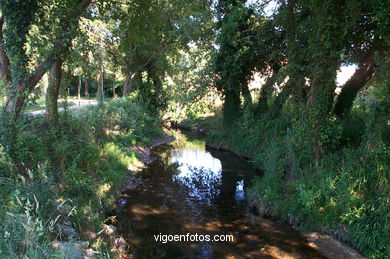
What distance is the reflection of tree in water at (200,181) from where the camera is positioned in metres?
11.1

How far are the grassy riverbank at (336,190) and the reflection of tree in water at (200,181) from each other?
1.64m

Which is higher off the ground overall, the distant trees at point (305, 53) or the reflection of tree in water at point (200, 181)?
the distant trees at point (305, 53)

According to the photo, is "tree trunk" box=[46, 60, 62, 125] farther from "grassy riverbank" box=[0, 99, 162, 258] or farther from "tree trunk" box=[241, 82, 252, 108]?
"tree trunk" box=[241, 82, 252, 108]

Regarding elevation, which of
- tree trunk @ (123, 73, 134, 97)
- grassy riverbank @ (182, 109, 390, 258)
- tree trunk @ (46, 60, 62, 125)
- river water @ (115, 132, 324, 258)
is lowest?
river water @ (115, 132, 324, 258)

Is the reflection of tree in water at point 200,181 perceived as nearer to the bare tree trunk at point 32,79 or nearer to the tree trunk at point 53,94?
the tree trunk at point 53,94

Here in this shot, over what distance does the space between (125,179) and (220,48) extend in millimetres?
9955

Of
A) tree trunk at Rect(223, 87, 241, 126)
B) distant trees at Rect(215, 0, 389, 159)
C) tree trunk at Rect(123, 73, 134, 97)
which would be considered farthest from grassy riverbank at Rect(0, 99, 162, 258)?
tree trunk at Rect(123, 73, 134, 97)

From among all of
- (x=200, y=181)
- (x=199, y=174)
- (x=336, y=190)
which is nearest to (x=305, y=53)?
(x=336, y=190)

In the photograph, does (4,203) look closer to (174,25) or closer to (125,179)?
(125,179)

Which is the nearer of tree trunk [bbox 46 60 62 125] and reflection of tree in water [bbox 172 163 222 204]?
tree trunk [bbox 46 60 62 125]

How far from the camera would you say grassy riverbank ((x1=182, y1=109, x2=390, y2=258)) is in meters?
6.80

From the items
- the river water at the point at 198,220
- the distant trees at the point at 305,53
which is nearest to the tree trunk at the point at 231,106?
the distant trees at the point at 305,53

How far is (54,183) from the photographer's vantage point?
715 cm

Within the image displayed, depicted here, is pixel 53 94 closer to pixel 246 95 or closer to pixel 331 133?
pixel 331 133
